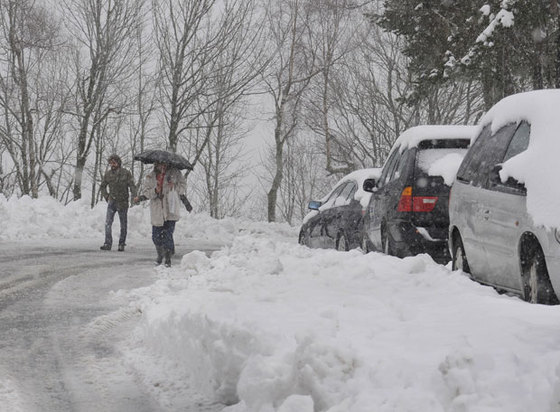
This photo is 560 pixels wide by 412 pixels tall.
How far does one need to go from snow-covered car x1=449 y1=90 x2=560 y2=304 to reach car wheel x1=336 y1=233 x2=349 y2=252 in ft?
14.4

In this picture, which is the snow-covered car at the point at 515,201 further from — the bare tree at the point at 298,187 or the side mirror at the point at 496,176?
the bare tree at the point at 298,187

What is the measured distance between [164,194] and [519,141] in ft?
23.0

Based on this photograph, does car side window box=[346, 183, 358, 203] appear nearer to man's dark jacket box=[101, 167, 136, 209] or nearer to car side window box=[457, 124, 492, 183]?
car side window box=[457, 124, 492, 183]

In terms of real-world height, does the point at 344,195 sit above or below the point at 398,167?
below

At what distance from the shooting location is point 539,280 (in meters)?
4.84

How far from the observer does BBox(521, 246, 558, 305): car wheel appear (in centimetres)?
482

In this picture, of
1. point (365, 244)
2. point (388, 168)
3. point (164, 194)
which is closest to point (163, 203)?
point (164, 194)

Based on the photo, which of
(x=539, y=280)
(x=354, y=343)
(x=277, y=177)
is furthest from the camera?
(x=277, y=177)

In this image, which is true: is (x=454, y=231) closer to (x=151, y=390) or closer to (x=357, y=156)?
(x=151, y=390)

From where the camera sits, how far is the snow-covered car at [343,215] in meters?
10.8

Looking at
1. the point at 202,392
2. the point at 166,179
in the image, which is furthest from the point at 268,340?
the point at 166,179

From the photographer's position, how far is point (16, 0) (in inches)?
1115

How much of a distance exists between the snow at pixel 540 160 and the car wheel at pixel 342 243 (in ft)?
18.0

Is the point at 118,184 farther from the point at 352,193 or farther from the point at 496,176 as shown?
the point at 496,176
